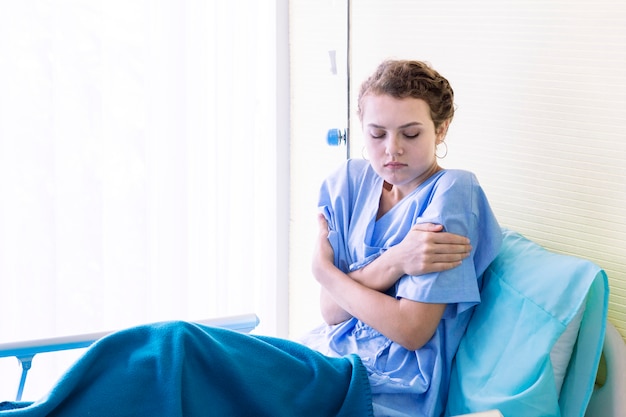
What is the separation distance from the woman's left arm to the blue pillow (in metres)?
0.10

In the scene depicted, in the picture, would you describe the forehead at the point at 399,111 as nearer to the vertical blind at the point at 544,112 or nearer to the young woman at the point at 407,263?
the young woman at the point at 407,263

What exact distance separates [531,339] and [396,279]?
27 cm

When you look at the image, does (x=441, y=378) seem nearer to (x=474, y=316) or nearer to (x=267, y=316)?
(x=474, y=316)

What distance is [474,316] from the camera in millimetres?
1469

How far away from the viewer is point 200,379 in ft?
4.13

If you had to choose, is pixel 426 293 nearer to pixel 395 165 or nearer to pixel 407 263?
pixel 407 263

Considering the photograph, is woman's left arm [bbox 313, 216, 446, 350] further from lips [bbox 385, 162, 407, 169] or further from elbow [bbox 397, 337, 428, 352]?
lips [bbox 385, 162, 407, 169]

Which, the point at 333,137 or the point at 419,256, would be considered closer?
the point at 419,256

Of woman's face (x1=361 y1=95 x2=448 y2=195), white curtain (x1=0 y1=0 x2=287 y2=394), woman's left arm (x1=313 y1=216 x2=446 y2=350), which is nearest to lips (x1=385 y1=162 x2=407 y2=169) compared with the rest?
woman's face (x1=361 y1=95 x2=448 y2=195)

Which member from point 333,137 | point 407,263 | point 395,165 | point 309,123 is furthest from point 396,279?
point 309,123

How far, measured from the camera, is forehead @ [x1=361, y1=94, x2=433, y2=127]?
1445 mm

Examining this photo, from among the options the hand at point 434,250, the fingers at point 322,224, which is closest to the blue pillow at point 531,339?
the hand at point 434,250

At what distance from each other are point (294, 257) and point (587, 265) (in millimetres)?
1460

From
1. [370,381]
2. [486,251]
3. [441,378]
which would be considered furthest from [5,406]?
[486,251]
